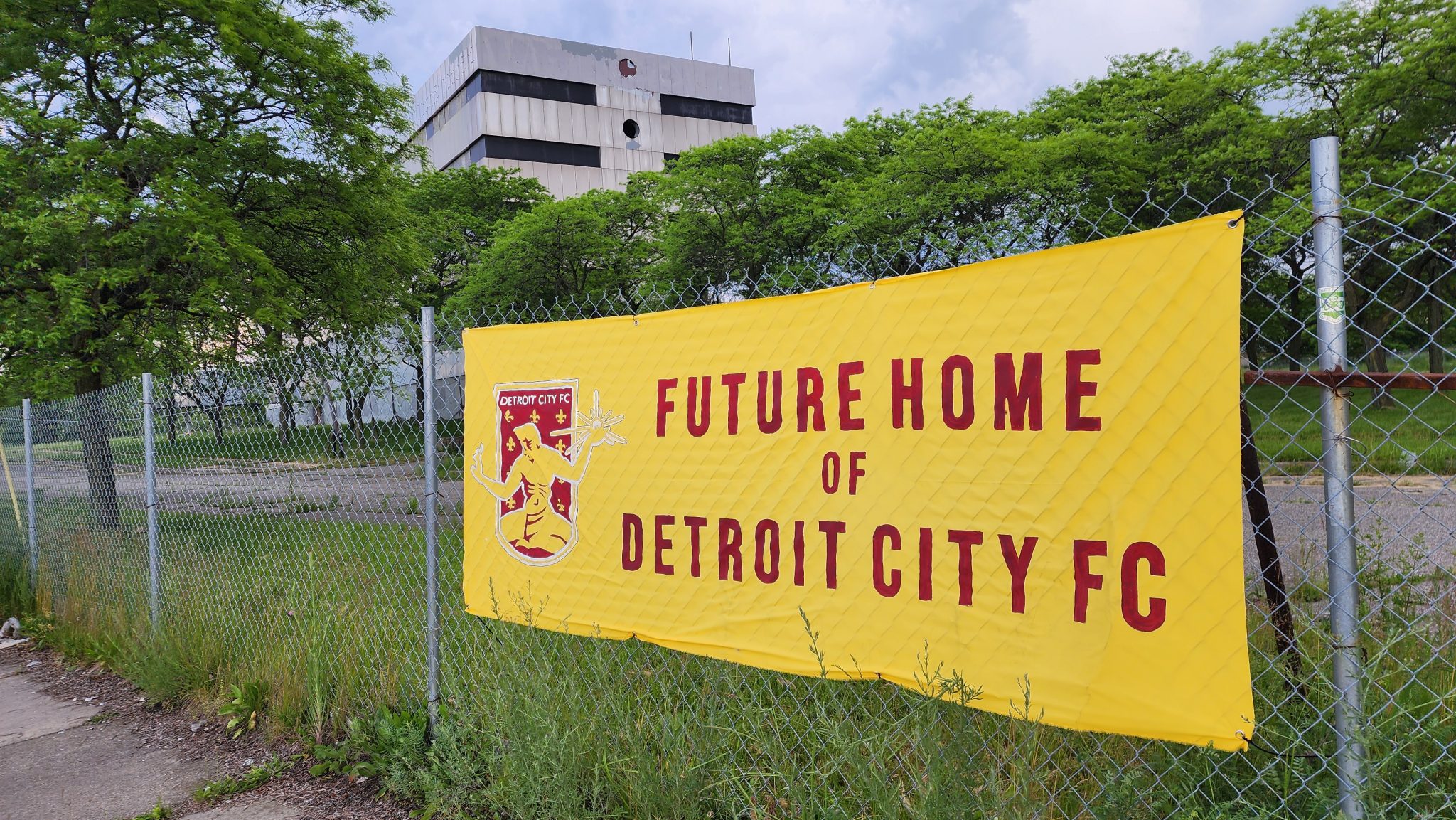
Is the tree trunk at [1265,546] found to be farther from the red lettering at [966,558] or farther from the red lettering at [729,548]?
the red lettering at [729,548]

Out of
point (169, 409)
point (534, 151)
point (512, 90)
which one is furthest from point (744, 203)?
point (512, 90)

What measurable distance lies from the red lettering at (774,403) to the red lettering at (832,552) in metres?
0.36

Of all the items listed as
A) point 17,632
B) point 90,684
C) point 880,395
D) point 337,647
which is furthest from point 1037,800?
point 17,632

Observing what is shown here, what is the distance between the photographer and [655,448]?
303 cm

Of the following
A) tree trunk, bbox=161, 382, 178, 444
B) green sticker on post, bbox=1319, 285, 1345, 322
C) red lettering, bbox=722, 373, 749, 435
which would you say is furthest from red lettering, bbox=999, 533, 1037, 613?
tree trunk, bbox=161, 382, 178, 444

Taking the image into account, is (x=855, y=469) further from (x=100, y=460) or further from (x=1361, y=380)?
(x=100, y=460)

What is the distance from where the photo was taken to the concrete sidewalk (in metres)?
3.62

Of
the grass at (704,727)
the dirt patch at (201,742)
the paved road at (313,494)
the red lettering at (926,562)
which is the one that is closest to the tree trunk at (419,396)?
the paved road at (313,494)

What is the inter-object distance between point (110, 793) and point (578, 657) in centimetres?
215

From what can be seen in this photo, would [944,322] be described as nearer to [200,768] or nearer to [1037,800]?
[1037,800]

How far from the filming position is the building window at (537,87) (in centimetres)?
4962

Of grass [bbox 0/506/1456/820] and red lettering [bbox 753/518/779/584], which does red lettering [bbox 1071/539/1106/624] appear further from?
red lettering [bbox 753/518/779/584]

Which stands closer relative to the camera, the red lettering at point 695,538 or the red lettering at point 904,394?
the red lettering at point 904,394

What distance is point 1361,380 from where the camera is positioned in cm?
191
